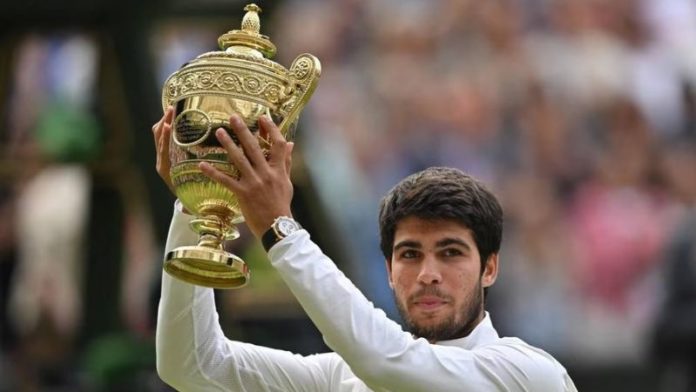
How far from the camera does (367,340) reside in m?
4.60

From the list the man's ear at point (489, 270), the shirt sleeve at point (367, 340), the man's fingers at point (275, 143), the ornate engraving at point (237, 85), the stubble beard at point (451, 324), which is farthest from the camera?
the man's ear at point (489, 270)

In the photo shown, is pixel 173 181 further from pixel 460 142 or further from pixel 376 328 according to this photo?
pixel 460 142

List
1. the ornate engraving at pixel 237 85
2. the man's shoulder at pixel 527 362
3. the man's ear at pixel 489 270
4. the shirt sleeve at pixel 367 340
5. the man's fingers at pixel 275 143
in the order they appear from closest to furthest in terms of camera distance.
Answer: the shirt sleeve at pixel 367 340 → the man's fingers at pixel 275 143 → the ornate engraving at pixel 237 85 → the man's shoulder at pixel 527 362 → the man's ear at pixel 489 270

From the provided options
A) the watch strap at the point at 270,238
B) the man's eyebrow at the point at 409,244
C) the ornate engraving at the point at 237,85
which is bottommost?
the watch strap at the point at 270,238

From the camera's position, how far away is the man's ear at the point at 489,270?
204 inches

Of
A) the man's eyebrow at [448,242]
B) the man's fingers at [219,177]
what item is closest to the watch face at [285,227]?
the man's fingers at [219,177]

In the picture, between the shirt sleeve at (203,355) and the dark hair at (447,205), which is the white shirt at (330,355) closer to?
the shirt sleeve at (203,355)

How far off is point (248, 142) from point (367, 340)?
0.58m

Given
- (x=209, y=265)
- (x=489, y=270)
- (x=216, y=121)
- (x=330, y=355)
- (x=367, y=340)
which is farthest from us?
(x=330, y=355)

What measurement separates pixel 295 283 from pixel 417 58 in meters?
8.95

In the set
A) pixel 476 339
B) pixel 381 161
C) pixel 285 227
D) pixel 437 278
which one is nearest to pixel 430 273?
pixel 437 278

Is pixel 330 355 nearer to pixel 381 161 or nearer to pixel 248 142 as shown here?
pixel 248 142

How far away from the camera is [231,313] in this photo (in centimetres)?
1016

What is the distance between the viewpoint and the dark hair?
5.07 meters
